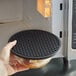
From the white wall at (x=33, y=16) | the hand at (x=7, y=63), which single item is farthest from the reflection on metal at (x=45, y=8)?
the hand at (x=7, y=63)

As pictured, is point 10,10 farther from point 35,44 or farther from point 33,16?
point 35,44

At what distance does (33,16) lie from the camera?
43.3 inches

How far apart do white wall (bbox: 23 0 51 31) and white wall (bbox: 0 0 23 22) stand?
3 centimetres

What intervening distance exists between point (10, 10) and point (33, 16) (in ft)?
0.36

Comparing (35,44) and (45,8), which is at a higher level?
(45,8)

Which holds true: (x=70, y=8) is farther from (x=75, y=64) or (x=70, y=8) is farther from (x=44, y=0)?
(x=75, y=64)

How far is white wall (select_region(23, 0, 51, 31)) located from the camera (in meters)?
1.08

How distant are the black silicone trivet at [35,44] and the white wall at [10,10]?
91mm

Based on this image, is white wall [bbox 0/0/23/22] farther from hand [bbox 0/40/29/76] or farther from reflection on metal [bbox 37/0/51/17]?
hand [bbox 0/40/29/76]

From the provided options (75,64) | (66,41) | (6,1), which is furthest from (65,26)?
(6,1)

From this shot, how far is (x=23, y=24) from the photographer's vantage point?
1.14 metres

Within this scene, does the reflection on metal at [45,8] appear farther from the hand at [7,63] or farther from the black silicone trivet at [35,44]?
the hand at [7,63]

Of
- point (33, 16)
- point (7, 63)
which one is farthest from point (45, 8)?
point (7, 63)

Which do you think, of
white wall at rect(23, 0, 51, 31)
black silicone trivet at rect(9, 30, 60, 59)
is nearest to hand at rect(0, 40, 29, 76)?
black silicone trivet at rect(9, 30, 60, 59)
